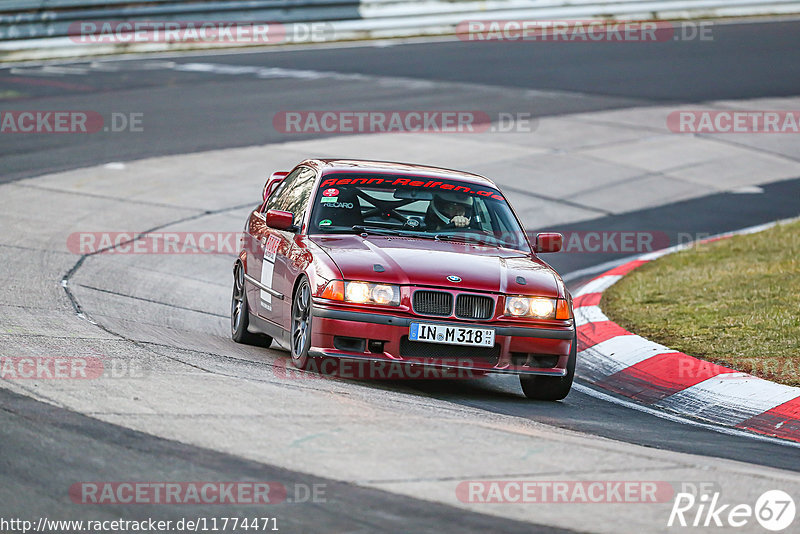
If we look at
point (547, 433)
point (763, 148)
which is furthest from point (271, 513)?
point (763, 148)

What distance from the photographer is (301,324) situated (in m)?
7.92

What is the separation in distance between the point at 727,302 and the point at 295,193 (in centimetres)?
421

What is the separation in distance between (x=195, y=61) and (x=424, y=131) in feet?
28.5

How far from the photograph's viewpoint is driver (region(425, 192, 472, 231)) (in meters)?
8.66

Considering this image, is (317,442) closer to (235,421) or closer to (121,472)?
(235,421)

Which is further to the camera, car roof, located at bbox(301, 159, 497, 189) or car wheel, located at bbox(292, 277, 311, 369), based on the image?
car roof, located at bbox(301, 159, 497, 189)

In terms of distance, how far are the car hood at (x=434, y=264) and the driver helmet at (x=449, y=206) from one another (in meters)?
0.40

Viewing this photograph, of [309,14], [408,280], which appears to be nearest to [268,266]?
[408,280]

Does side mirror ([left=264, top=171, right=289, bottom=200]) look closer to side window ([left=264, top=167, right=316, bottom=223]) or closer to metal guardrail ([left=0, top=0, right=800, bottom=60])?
side window ([left=264, top=167, right=316, bottom=223])

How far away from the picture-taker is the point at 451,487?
200 inches

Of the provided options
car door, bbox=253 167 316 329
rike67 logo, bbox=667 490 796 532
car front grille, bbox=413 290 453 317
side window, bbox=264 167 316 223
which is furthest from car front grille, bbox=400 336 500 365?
rike67 logo, bbox=667 490 796 532

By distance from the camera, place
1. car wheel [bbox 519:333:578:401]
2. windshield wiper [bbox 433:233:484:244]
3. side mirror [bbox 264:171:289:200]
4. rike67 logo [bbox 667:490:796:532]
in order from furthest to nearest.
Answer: side mirror [bbox 264:171:289:200]
windshield wiper [bbox 433:233:484:244]
car wheel [bbox 519:333:578:401]
rike67 logo [bbox 667:490:796:532]

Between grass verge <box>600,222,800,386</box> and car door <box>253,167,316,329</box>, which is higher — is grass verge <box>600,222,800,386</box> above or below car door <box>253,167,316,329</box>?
below

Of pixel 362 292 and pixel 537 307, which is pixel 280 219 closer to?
pixel 362 292
